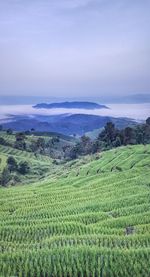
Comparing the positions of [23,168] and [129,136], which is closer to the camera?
[129,136]

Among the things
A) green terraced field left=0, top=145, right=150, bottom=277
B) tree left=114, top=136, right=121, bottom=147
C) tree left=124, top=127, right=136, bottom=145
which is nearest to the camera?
green terraced field left=0, top=145, right=150, bottom=277

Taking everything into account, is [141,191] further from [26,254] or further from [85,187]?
[26,254]

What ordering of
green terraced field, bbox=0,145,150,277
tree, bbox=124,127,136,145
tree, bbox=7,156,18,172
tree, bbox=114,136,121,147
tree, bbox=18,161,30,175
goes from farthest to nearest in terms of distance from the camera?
tree, bbox=7,156,18,172
tree, bbox=18,161,30,175
tree, bbox=114,136,121,147
tree, bbox=124,127,136,145
green terraced field, bbox=0,145,150,277

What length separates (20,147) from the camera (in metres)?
186

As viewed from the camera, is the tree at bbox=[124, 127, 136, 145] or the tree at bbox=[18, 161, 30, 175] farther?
the tree at bbox=[18, 161, 30, 175]

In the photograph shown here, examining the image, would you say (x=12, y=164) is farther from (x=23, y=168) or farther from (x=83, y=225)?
(x=83, y=225)

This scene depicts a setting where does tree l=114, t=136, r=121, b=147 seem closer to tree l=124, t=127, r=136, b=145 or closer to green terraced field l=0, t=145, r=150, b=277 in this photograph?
tree l=124, t=127, r=136, b=145

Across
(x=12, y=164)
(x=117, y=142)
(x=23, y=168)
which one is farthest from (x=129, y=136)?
(x=12, y=164)

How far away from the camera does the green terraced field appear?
106 ft

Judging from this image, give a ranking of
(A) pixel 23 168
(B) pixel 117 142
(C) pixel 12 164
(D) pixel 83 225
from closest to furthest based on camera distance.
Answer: (D) pixel 83 225
(B) pixel 117 142
(A) pixel 23 168
(C) pixel 12 164

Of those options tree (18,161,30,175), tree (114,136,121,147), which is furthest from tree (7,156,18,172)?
tree (114,136,121,147)

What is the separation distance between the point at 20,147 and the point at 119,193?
5102 inches

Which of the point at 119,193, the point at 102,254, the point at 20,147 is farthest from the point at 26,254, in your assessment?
the point at 20,147

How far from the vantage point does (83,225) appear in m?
44.2
